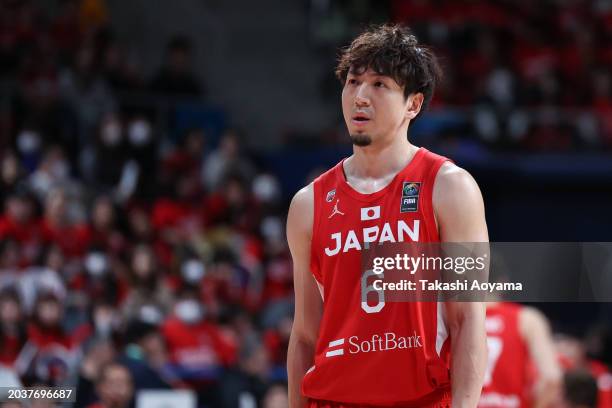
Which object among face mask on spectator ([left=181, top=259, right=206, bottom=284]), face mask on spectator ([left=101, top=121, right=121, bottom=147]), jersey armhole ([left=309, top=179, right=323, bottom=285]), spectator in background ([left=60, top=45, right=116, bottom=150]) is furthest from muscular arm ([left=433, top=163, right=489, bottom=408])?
spectator in background ([left=60, top=45, right=116, bottom=150])

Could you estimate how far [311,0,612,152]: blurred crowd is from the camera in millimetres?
15359

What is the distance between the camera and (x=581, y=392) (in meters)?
5.52

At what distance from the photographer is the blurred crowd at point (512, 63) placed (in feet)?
50.4

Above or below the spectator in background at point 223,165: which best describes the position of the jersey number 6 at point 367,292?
below

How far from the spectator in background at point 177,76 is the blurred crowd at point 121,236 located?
0.07ft

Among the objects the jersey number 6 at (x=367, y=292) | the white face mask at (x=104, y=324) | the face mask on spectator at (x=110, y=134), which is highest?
the face mask on spectator at (x=110, y=134)

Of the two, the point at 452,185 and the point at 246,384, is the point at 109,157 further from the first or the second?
the point at 452,185

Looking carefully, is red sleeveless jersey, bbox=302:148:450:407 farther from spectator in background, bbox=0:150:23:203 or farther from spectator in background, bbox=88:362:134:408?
spectator in background, bbox=0:150:23:203

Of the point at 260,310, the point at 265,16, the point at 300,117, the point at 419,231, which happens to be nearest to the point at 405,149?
the point at 419,231

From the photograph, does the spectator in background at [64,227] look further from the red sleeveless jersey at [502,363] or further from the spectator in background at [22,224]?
the red sleeveless jersey at [502,363]

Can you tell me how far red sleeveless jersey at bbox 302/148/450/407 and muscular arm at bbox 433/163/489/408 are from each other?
44 mm

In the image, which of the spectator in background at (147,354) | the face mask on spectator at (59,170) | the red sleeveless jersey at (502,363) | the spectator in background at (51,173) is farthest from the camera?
the face mask on spectator at (59,170)

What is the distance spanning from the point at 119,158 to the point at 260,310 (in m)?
2.89

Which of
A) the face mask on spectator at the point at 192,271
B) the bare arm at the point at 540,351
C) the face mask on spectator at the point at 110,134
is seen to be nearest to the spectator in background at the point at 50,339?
the face mask on spectator at the point at 192,271
